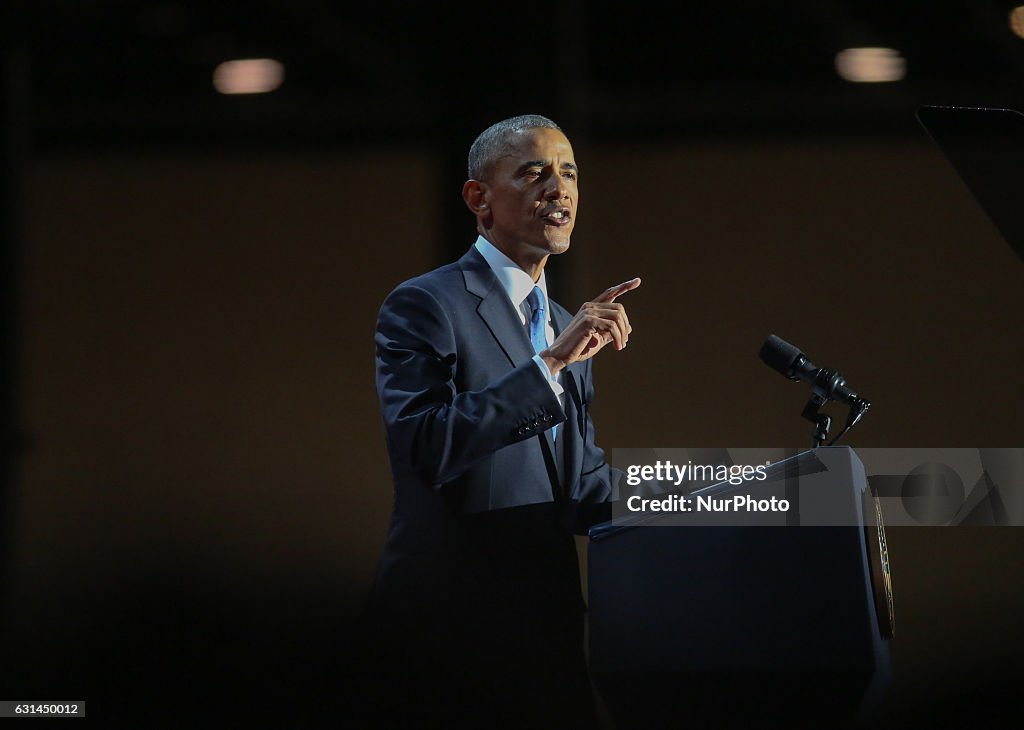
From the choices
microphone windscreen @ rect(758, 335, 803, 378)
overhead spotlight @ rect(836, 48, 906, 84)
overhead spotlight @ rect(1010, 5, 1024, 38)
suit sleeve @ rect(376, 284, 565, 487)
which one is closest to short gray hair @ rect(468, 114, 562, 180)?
suit sleeve @ rect(376, 284, 565, 487)

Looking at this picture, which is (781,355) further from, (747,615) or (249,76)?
(249,76)

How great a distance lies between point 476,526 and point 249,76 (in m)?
3.49

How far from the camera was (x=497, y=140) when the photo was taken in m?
1.70

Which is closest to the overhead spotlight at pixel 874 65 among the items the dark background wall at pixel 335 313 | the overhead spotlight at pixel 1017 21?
the dark background wall at pixel 335 313

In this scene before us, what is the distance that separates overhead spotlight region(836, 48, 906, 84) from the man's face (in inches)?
117

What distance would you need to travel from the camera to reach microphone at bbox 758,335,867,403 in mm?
1425

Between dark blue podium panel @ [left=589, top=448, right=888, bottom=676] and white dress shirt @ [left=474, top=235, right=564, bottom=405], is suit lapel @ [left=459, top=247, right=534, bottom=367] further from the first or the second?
dark blue podium panel @ [left=589, top=448, right=888, bottom=676]

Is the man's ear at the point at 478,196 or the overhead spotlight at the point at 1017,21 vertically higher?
the overhead spotlight at the point at 1017,21

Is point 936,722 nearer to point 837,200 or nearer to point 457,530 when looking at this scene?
point 837,200

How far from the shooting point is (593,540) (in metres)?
1.32

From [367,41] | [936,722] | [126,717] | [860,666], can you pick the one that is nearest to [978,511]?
[860,666]

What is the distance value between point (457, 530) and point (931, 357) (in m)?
3.13

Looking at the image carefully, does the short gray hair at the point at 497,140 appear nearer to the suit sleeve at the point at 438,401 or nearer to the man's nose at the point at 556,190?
the man's nose at the point at 556,190

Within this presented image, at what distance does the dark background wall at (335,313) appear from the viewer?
4117mm
